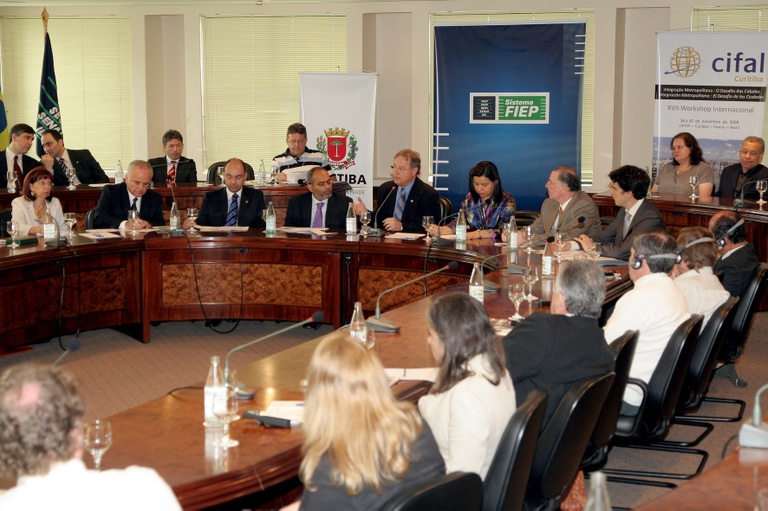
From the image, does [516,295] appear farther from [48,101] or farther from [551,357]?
[48,101]

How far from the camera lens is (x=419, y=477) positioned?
88.8 inches

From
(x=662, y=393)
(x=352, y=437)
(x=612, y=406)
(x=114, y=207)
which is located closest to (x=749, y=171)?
(x=662, y=393)

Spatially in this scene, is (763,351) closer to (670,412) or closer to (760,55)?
(670,412)

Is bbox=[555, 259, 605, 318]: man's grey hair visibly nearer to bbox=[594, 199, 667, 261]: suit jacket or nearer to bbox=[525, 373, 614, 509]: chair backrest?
bbox=[525, 373, 614, 509]: chair backrest

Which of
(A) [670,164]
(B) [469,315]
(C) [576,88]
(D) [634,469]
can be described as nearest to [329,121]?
(C) [576,88]

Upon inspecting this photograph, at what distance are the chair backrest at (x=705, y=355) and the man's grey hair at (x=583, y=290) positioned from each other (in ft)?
2.96

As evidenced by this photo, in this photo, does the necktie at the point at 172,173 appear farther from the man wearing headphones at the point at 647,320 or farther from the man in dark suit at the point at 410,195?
the man wearing headphones at the point at 647,320

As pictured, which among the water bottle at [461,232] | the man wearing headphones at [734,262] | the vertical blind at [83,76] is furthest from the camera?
the vertical blind at [83,76]

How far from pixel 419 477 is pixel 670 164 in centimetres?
691

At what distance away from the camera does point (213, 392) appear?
2.79m

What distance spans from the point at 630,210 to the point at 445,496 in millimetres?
4214

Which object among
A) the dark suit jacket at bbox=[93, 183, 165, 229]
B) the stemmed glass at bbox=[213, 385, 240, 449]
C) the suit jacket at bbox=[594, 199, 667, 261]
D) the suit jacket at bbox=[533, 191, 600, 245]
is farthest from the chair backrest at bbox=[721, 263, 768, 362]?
the dark suit jacket at bbox=[93, 183, 165, 229]

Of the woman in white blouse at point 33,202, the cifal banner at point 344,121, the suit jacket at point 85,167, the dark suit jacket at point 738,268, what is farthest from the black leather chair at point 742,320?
the suit jacket at point 85,167

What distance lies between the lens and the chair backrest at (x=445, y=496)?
6.55ft
